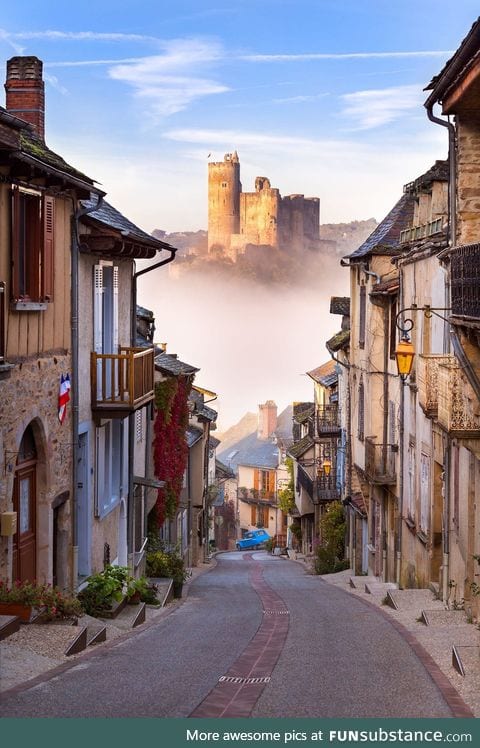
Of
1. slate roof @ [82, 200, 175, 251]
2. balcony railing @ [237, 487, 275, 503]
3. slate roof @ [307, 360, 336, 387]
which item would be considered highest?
slate roof @ [82, 200, 175, 251]

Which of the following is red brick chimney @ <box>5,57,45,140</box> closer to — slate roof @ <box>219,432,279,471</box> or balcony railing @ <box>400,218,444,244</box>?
balcony railing @ <box>400,218,444,244</box>

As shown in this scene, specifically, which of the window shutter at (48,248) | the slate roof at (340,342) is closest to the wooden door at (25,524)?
the window shutter at (48,248)

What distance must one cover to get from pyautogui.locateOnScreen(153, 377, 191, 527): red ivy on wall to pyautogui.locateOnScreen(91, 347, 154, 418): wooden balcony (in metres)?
6.85

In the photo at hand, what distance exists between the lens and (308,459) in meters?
43.7

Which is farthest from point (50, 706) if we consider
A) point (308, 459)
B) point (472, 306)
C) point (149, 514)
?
Result: point (308, 459)

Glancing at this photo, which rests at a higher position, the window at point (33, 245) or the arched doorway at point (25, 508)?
the window at point (33, 245)

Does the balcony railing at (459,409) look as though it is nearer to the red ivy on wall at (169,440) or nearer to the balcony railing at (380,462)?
A: the balcony railing at (380,462)

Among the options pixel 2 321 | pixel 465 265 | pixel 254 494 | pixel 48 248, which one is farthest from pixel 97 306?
pixel 254 494

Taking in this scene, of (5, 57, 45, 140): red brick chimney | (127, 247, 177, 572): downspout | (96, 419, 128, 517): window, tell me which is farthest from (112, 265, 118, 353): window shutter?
(5, 57, 45, 140): red brick chimney

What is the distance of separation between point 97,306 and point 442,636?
762 centimetres

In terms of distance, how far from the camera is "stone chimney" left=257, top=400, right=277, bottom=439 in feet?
250

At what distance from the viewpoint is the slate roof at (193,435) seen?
3499cm

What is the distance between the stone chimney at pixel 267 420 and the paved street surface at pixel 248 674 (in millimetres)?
59101

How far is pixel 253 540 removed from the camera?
6506 centimetres
